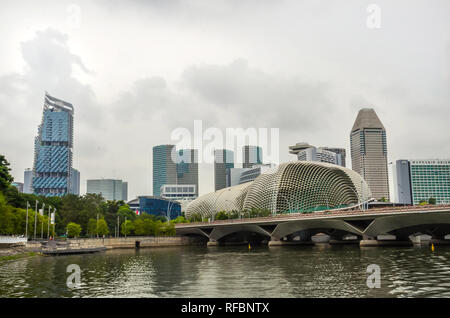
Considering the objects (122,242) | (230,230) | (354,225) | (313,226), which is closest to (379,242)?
(354,225)

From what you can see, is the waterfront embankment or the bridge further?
the waterfront embankment

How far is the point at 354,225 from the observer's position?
79.4 meters

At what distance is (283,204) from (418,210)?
68784 millimetres

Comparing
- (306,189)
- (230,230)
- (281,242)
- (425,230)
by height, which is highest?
(306,189)

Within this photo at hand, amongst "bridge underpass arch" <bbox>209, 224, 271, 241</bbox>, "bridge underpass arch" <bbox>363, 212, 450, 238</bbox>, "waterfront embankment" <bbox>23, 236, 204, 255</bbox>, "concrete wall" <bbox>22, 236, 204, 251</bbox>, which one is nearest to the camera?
"bridge underpass arch" <bbox>363, 212, 450, 238</bbox>

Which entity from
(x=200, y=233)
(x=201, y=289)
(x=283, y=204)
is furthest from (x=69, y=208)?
(x=201, y=289)

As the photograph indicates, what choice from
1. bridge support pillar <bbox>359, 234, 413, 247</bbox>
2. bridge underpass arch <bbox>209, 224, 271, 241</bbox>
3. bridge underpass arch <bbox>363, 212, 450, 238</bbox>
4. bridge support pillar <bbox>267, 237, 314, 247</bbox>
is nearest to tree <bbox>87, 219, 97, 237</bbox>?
bridge underpass arch <bbox>209, 224, 271, 241</bbox>

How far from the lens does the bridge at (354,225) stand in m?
65.9

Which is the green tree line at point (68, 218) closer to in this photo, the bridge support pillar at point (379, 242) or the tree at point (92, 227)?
the tree at point (92, 227)

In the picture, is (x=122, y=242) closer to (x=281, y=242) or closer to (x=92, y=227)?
(x=92, y=227)

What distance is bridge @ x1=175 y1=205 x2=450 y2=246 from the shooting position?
2594 inches

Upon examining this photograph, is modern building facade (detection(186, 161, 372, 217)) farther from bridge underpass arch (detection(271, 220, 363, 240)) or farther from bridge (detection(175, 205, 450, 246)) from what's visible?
bridge underpass arch (detection(271, 220, 363, 240))
